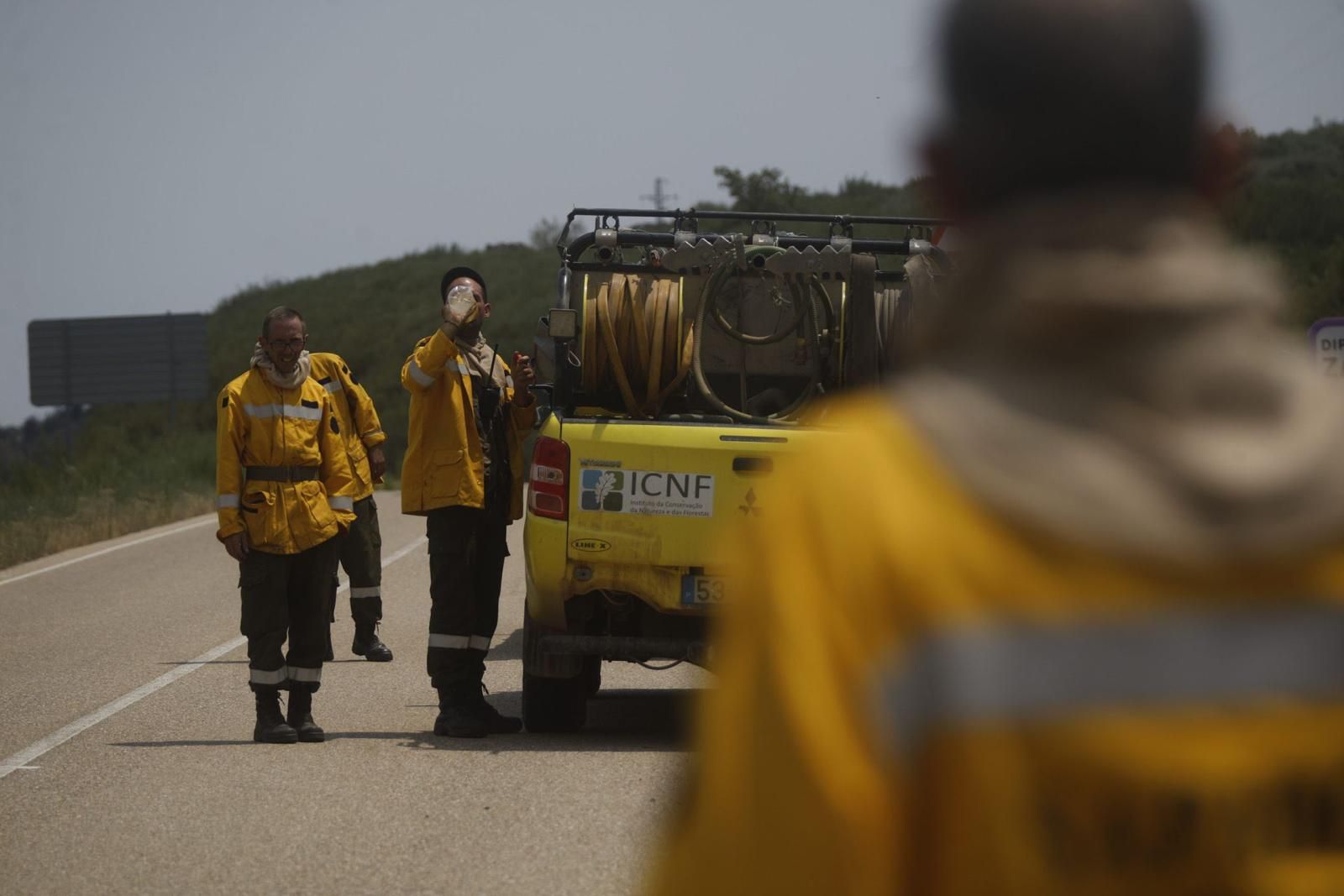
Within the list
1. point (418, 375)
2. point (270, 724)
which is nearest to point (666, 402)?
point (418, 375)

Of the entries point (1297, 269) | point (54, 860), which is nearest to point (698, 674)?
point (54, 860)

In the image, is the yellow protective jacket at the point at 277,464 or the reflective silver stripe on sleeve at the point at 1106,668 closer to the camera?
the reflective silver stripe on sleeve at the point at 1106,668

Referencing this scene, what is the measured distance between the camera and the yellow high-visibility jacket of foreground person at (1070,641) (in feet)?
5.08

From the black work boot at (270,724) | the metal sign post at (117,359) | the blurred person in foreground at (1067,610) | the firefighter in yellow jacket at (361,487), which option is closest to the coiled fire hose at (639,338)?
the black work boot at (270,724)

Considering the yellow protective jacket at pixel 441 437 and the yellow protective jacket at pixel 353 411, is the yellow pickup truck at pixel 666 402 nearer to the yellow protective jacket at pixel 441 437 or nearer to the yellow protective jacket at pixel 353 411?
the yellow protective jacket at pixel 441 437

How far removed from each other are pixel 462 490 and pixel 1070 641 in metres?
8.04

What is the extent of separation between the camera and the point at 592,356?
10.0 meters

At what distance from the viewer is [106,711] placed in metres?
10.6

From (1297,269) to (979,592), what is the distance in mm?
46334

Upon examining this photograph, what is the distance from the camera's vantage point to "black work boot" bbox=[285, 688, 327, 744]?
9.39 m

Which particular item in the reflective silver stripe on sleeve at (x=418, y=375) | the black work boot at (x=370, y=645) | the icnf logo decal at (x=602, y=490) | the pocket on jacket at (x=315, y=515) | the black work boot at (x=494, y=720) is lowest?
the black work boot at (x=370, y=645)

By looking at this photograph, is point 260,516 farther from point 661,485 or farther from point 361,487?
point 361,487

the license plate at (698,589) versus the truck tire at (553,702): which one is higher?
the license plate at (698,589)

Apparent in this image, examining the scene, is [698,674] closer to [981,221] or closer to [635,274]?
[635,274]
